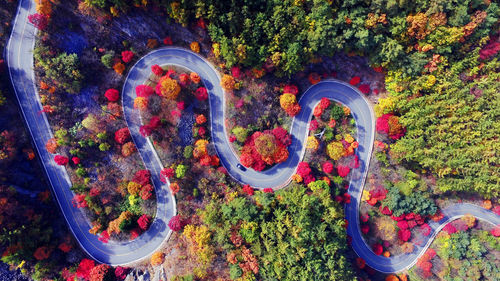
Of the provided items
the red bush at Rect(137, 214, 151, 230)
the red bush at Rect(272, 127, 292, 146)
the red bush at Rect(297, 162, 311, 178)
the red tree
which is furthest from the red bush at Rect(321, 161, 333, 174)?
the red tree

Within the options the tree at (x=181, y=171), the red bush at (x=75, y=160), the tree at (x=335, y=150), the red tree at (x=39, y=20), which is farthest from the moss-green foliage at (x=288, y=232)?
the red tree at (x=39, y=20)

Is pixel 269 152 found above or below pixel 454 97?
below

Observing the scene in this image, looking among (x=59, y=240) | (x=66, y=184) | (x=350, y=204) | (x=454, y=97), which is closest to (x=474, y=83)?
(x=454, y=97)

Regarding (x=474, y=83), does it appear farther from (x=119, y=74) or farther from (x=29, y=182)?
(x=29, y=182)

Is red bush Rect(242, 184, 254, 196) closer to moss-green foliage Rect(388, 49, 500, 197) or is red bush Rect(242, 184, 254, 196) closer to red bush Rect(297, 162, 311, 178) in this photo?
red bush Rect(297, 162, 311, 178)

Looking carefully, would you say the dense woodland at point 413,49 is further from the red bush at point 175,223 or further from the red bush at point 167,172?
the red bush at point 175,223

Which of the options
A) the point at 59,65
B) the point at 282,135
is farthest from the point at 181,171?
the point at 59,65
